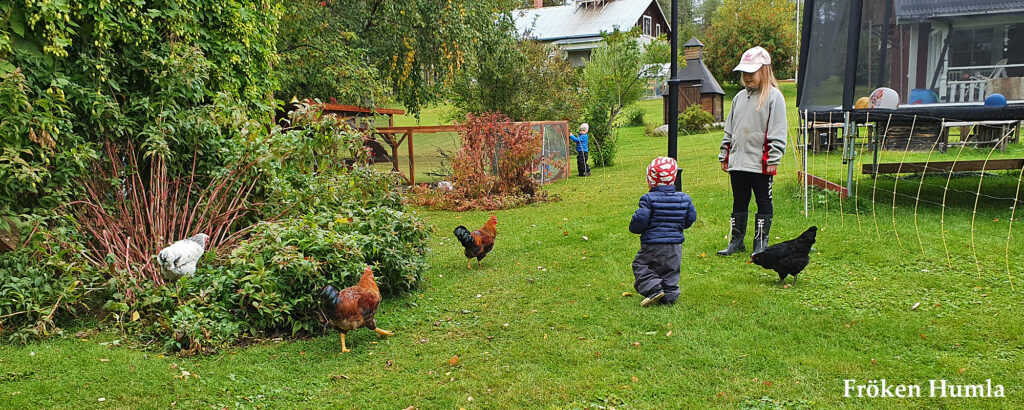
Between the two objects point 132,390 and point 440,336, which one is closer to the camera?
point 132,390

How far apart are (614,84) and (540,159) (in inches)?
337

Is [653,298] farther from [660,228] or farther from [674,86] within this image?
[674,86]

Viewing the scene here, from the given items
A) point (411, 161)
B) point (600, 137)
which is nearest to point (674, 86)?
point (411, 161)

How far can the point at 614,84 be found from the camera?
1969 cm

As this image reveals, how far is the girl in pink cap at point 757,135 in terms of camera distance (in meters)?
5.76

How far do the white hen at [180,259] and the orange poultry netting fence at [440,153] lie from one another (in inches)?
304

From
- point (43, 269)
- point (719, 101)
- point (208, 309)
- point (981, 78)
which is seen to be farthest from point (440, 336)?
point (719, 101)

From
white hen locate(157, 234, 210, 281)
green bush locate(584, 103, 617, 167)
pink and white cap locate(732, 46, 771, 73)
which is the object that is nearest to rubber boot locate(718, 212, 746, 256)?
pink and white cap locate(732, 46, 771, 73)

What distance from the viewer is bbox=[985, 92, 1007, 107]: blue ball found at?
7356mm

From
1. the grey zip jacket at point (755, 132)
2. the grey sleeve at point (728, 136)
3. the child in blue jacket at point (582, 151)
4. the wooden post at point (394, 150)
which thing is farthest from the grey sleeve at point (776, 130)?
the child in blue jacket at point (582, 151)

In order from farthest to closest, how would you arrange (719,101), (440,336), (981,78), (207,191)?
(719,101), (981,78), (207,191), (440,336)

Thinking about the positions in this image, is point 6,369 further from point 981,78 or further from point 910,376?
point 981,78

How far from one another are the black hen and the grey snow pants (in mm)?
845

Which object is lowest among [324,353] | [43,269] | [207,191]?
[324,353]
